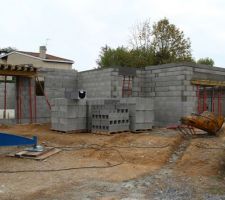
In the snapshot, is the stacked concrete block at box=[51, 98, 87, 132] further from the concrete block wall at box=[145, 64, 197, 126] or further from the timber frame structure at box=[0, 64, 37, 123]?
the concrete block wall at box=[145, 64, 197, 126]

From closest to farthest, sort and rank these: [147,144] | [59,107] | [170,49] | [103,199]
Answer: [103,199], [147,144], [59,107], [170,49]

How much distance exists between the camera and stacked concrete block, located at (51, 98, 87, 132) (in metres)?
11.3

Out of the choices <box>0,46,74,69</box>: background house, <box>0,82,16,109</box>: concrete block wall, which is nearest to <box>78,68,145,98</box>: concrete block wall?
<box>0,82,16,109</box>: concrete block wall

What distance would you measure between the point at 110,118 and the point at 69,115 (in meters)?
1.40

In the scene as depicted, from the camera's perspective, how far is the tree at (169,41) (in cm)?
3574

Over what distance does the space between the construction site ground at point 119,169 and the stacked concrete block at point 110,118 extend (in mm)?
504

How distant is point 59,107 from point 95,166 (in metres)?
4.51

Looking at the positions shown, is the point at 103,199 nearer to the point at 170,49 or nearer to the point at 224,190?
the point at 224,190

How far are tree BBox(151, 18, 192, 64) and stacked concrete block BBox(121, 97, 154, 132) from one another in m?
23.7

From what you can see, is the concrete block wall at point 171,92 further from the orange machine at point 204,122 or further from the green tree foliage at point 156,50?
the green tree foliage at point 156,50

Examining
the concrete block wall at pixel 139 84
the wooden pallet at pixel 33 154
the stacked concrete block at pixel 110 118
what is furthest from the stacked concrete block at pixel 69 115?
the concrete block wall at pixel 139 84

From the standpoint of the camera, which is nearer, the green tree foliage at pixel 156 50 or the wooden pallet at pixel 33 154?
the wooden pallet at pixel 33 154

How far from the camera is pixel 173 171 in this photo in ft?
24.0

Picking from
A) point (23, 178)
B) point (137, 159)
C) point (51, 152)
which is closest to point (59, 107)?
point (51, 152)
